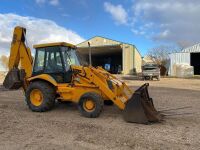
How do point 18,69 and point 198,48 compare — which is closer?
point 18,69

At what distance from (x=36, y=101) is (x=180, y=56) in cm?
3450

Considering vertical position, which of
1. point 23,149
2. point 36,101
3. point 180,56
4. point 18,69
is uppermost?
point 180,56

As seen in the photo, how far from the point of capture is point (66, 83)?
420 inches

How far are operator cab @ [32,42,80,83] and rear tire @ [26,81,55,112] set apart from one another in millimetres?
431

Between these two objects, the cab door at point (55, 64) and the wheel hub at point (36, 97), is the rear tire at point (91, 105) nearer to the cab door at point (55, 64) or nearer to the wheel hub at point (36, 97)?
the cab door at point (55, 64)

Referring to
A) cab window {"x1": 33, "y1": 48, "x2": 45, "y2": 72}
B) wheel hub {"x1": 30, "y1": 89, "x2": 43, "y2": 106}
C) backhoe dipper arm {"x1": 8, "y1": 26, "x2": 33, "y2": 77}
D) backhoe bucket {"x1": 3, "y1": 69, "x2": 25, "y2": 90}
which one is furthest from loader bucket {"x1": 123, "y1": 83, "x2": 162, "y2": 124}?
backhoe dipper arm {"x1": 8, "y1": 26, "x2": 33, "y2": 77}

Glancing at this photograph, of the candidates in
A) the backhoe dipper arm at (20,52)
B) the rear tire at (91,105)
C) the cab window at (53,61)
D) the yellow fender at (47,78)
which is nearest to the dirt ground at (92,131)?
the rear tire at (91,105)

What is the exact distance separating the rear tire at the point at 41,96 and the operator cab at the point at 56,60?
0.43 metres

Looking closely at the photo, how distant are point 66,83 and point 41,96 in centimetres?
100

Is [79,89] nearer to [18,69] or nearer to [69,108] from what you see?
[69,108]

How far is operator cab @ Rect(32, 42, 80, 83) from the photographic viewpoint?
1075cm

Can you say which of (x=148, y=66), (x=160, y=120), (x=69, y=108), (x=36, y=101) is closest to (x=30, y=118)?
(x=36, y=101)

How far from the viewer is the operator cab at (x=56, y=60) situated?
35.3 feet

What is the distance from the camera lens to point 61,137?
7.47 metres
